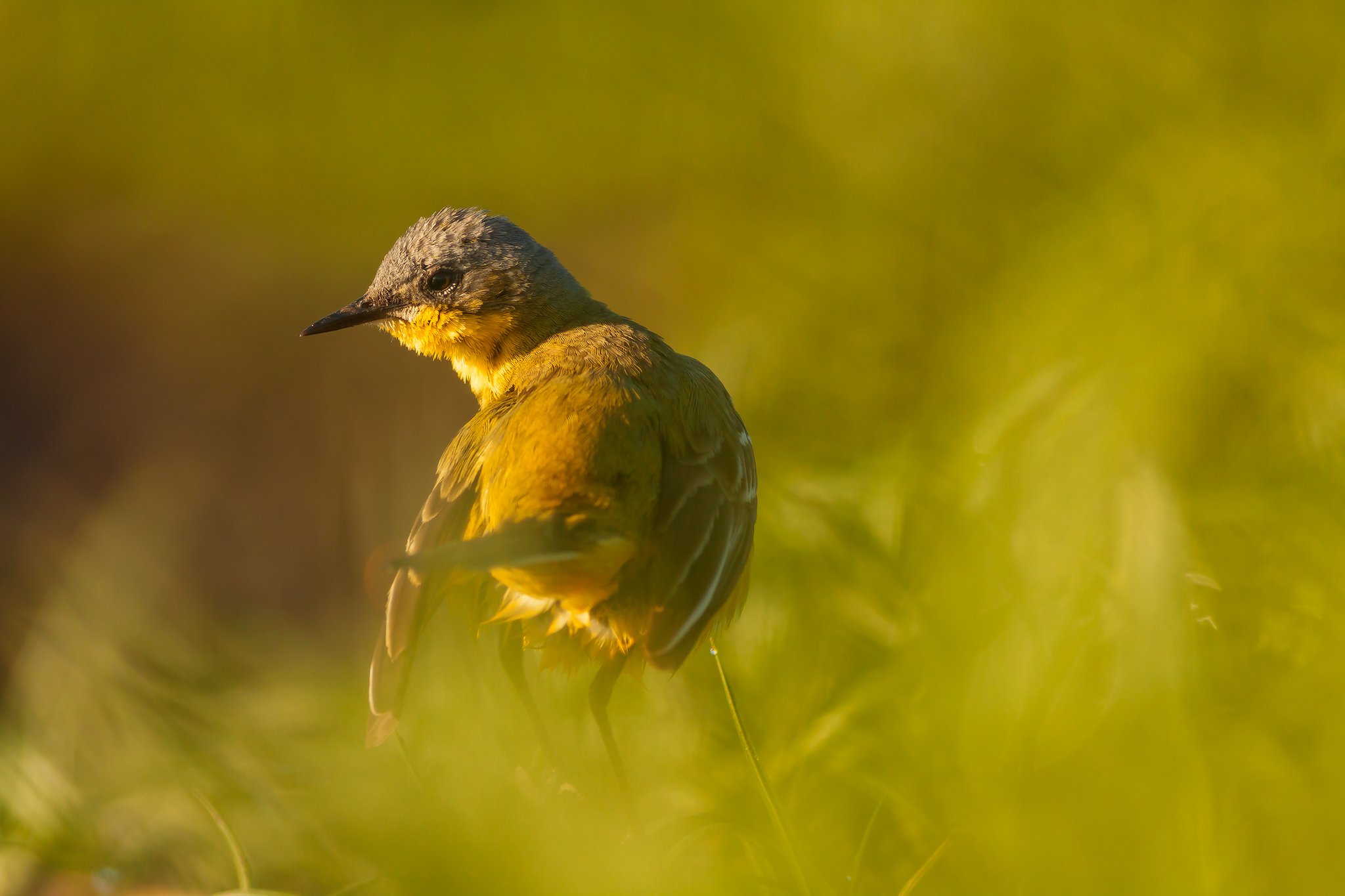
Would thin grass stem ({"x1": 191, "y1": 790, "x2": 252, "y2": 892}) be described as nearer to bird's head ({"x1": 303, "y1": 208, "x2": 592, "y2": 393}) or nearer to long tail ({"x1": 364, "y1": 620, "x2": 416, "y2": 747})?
long tail ({"x1": 364, "y1": 620, "x2": 416, "y2": 747})

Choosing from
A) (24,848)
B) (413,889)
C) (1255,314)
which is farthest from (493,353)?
(413,889)

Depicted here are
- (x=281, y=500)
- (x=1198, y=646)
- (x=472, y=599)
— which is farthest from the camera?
(x=281, y=500)

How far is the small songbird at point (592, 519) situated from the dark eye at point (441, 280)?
299 mm

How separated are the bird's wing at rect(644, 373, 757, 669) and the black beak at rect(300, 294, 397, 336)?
0.76 m

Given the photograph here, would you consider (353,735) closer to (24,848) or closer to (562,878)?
(24,848)

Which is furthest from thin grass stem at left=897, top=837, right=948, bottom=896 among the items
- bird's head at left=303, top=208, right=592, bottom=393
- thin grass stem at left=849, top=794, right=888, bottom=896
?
bird's head at left=303, top=208, right=592, bottom=393

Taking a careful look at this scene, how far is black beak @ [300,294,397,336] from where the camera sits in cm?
196

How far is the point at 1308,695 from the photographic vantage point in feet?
2.06

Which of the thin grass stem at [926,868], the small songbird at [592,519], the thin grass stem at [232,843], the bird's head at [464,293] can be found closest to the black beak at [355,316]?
the bird's head at [464,293]

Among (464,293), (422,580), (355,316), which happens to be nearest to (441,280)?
(464,293)

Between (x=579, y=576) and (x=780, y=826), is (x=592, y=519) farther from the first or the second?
(x=780, y=826)

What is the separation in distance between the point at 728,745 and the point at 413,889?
78 centimetres

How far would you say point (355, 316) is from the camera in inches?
77.7

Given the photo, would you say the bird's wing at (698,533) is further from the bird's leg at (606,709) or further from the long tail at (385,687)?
the long tail at (385,687)
